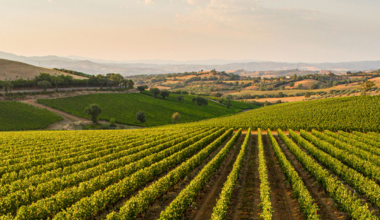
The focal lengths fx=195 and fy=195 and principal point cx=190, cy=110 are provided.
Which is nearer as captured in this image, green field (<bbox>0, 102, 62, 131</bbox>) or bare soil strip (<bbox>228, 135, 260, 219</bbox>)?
bare soil strip (<bbox>228, 135, 260, 219</bbox>)

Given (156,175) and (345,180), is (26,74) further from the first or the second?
(345,180)

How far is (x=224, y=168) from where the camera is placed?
26172 mm

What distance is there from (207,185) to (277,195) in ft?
22.8

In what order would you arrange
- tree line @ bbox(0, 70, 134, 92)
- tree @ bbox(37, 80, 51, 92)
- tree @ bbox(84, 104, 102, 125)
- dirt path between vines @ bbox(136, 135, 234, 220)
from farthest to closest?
tree @ bbox(37, 80, 51, 92) < tree line @ bbox(0, 70, 134, 92) < tree @ bbox(84, 104, 102, 125) < dirt path between vines @ bbox(136, 135, 234, 220)

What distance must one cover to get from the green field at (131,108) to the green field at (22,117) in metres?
10.1

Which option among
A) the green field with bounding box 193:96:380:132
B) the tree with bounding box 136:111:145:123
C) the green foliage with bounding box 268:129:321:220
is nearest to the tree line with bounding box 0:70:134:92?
the tree with bounding box 136:111:145:123

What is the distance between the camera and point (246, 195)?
19.0 m

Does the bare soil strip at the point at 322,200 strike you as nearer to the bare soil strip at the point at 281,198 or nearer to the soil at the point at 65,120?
the bare soil strip at the point at 281,198

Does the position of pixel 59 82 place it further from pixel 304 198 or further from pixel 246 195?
pixel 304 198

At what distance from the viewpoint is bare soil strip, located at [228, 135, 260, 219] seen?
52.2 ft

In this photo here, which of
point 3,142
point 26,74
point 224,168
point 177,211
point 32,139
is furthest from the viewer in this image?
point 26,74

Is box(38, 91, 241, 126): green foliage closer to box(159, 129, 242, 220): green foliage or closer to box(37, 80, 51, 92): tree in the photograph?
box(37, 80, 51, 92): tree

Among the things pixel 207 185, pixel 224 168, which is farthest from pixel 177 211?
pixel 224 168

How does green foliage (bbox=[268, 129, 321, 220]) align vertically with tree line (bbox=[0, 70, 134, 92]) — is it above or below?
below
